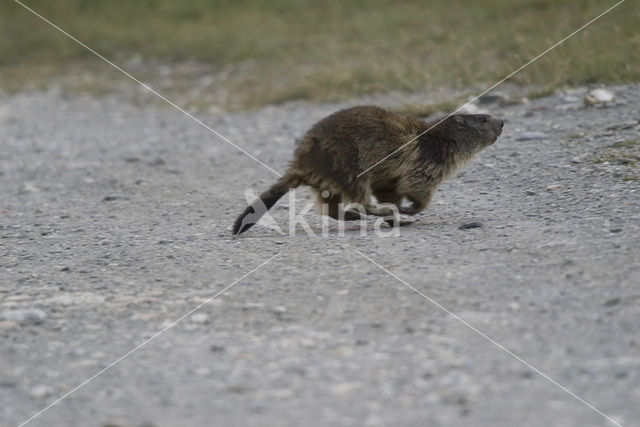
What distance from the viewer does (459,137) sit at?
6477 millimetres

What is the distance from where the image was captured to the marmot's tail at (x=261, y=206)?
586 cm

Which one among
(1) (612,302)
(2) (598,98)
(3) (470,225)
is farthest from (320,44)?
(1) (612,302)

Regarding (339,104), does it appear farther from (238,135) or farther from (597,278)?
Result: (597,278)

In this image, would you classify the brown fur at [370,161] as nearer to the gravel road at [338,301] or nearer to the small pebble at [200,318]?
the gravel road at [338,301]

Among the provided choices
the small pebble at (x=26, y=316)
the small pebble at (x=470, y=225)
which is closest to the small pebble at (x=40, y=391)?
the small pebble at (x=26, y=316)

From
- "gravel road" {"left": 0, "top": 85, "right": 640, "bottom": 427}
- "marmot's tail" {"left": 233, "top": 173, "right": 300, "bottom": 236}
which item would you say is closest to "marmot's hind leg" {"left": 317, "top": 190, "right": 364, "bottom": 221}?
"gravel road" {"left": 0, "top": 85, "right": 640, "bottom": 427}

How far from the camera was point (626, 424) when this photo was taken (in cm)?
310

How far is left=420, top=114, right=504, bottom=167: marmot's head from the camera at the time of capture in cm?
632

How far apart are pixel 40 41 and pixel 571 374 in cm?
1415

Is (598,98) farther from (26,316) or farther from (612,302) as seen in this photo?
(26,316)

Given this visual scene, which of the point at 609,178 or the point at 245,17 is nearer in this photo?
the point at 609,178

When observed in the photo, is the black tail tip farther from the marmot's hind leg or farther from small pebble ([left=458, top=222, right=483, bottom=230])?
small pebble ([left=458, top=222, right=483, bottom=230])

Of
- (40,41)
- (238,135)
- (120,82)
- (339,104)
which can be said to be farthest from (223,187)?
(40,41)

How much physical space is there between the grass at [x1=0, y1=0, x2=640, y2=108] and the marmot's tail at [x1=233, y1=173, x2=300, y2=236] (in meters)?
4.11
